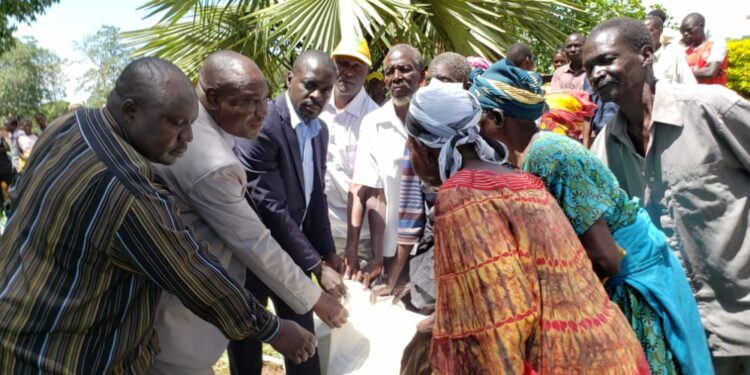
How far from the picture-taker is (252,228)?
2631 millimetres

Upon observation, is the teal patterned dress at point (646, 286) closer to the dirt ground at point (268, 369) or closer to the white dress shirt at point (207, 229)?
the white dress shirt at point (207, 229)

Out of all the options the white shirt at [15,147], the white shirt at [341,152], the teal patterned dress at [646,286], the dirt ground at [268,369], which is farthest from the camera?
the white shirt at [15,147]

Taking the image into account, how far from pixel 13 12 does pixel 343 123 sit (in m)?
16.3

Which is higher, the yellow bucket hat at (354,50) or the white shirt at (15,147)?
the yellow bucket hat at (354,50)

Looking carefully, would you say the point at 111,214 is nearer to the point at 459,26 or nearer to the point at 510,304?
the point at 510,304

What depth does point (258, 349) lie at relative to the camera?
3596 mm

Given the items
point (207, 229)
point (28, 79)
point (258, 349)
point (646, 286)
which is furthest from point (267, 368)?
point (28, 79)

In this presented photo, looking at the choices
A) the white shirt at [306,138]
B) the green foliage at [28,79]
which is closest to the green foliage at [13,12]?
the white shirt at [306,138]

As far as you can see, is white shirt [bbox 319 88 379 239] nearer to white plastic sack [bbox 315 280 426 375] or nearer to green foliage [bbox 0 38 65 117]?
white plastic sack [bbox 315 280 426 375]

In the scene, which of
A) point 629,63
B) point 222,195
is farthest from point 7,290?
point 629,63

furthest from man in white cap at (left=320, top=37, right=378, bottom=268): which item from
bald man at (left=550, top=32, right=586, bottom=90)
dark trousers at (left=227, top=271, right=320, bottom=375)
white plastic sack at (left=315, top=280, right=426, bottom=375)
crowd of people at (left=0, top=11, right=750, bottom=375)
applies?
bald man at (left=550, top=32, right=586, bottom=90)

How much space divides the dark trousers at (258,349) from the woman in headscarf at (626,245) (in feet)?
5.00

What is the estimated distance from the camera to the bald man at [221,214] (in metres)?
2.50

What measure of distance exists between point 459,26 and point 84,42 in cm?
6891
